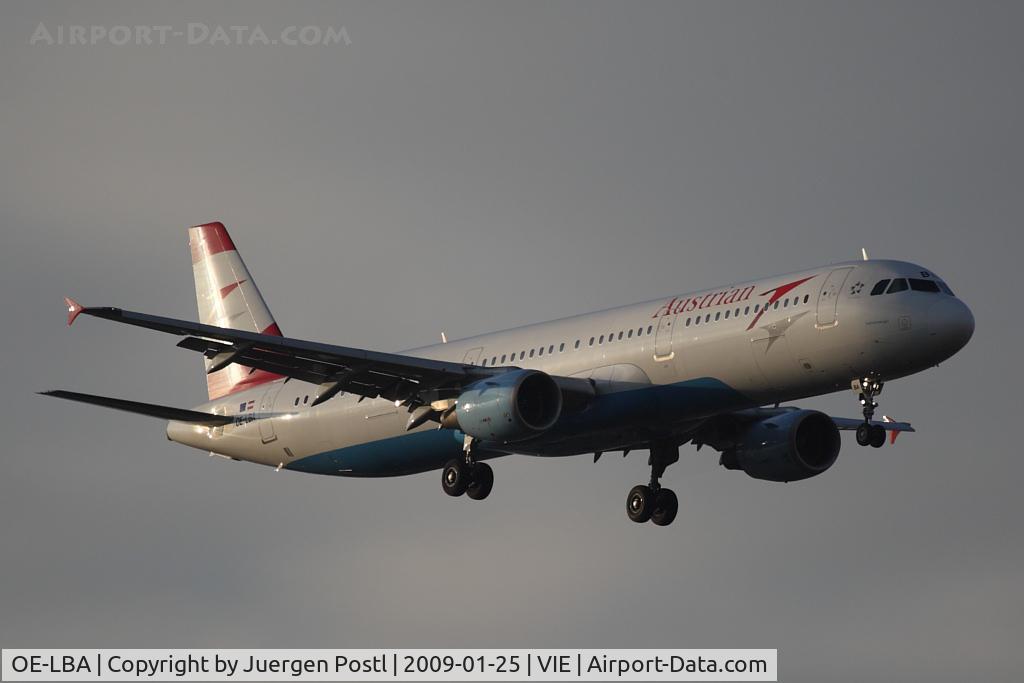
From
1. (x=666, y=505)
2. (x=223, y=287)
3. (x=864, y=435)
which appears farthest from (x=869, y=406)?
(x=223, y=287)

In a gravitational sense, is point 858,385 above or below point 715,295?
below

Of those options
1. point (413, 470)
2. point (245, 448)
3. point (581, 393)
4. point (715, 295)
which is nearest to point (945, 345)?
point (715, 295)

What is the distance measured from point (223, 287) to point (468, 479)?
59.0ft

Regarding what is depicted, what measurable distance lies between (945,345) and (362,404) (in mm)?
19165

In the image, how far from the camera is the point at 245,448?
6391 centimetres

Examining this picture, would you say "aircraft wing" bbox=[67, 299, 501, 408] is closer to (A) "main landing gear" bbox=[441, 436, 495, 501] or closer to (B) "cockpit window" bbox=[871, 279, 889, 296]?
(A) "main landing gear" bbox=[441, 436, 495, 501]

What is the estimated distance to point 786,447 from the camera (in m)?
59.2

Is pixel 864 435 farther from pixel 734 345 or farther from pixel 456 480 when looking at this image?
pixel 456 480

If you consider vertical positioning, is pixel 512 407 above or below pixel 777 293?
below

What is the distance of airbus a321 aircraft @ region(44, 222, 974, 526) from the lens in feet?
165

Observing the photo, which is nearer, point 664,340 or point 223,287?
point 664,340

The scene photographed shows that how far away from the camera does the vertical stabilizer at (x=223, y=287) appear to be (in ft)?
230

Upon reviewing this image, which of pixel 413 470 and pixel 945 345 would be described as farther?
pixel 413 470

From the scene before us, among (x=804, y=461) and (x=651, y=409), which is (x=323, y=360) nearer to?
(x=651, y=409)
